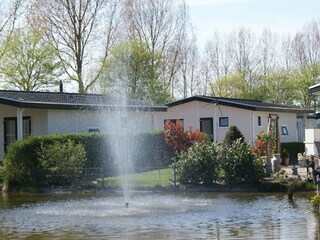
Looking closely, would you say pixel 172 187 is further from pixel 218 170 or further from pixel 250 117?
pixel 250 117

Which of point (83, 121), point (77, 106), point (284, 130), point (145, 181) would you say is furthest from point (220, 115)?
point (145, 181)

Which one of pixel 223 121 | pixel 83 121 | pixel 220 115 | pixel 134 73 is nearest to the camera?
pixel 83 121

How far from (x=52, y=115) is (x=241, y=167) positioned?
406 inches

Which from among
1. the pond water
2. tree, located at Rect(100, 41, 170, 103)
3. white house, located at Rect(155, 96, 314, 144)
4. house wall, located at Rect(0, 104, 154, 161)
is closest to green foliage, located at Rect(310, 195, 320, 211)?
the pond water

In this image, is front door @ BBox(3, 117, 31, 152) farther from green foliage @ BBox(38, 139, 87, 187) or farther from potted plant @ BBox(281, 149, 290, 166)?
potted plant @ BBox(281, 149, 290, 166)

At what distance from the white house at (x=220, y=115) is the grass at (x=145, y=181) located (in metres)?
10.1

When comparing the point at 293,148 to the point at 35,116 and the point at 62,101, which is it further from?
the point at 35,116

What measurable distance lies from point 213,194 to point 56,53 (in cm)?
2988

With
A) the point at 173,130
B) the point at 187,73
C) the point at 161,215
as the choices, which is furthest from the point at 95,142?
the point at 187,73

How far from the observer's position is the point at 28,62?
49.6 m

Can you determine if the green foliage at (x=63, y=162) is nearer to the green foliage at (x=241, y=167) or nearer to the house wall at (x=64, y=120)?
the house wall at (x=64, y=120)

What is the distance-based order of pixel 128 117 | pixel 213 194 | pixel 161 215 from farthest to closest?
1. pixel 128 117
2. pixel 213 194
3. pixel 161 215

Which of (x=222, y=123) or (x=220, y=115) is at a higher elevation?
(x=220, y=115)

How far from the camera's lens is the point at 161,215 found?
16922 mm
